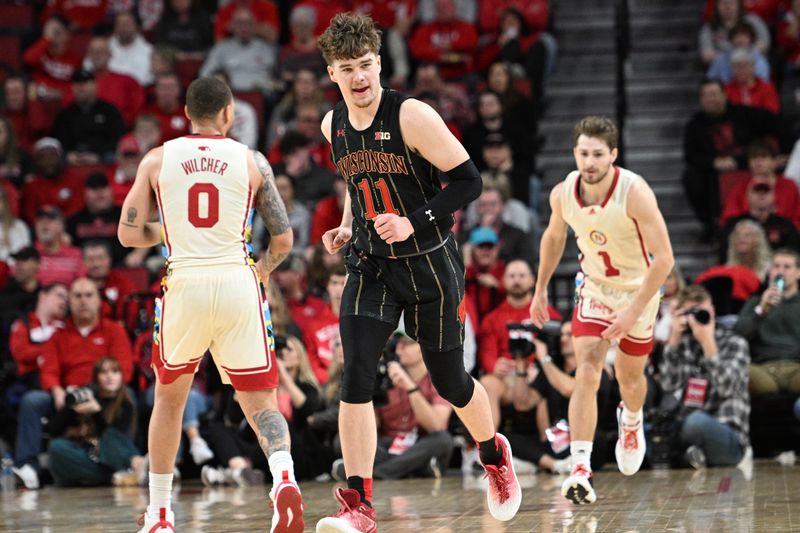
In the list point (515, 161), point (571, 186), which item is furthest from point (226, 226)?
point (515, 161)

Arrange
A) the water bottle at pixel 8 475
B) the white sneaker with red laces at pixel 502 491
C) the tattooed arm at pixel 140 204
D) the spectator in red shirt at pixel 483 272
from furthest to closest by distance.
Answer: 1. the spectator in red shirt at pixel 483 272
2. the water bottle at pixel 8 475
3. the white sneaker with red laces at pixel 502 491
4. the tattooed arm at pixel 140 204

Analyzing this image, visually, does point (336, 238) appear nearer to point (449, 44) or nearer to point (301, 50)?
point (301, 50)

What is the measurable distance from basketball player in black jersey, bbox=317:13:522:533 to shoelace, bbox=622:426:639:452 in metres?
2.05

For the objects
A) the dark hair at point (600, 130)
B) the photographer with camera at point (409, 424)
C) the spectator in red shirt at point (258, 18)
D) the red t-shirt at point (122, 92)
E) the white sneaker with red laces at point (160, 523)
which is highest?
the spectator in red shirt at point (258, 18)

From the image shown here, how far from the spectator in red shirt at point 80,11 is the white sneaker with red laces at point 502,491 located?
11.0 m

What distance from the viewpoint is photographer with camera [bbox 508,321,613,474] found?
31.8 ft

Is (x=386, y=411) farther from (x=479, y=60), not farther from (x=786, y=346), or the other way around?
(x=479, y=60)

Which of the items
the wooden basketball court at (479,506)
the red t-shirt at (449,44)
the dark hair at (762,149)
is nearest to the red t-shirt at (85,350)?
the wooden basketball court at (479,506)

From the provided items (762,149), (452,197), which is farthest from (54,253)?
(452,197)

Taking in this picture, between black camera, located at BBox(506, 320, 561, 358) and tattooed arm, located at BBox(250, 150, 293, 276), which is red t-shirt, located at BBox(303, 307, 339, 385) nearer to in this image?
black camera, located at BBox(506, 320, 561, 358)

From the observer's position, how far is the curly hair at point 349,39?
566 cm

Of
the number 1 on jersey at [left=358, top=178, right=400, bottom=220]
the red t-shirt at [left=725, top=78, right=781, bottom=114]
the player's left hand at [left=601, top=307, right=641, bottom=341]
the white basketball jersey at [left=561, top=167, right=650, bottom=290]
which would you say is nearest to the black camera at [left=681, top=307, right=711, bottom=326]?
the white basketball jersey at [left=561, top=167, right=650, bottom=290]

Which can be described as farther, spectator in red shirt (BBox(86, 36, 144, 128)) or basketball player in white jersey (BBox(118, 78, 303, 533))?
spectator in red shirt (BBox(86, 36, 144, 128))

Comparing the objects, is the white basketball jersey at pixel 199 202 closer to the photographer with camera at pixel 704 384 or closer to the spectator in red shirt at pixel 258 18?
the photographer with camera at pixel 704 384
